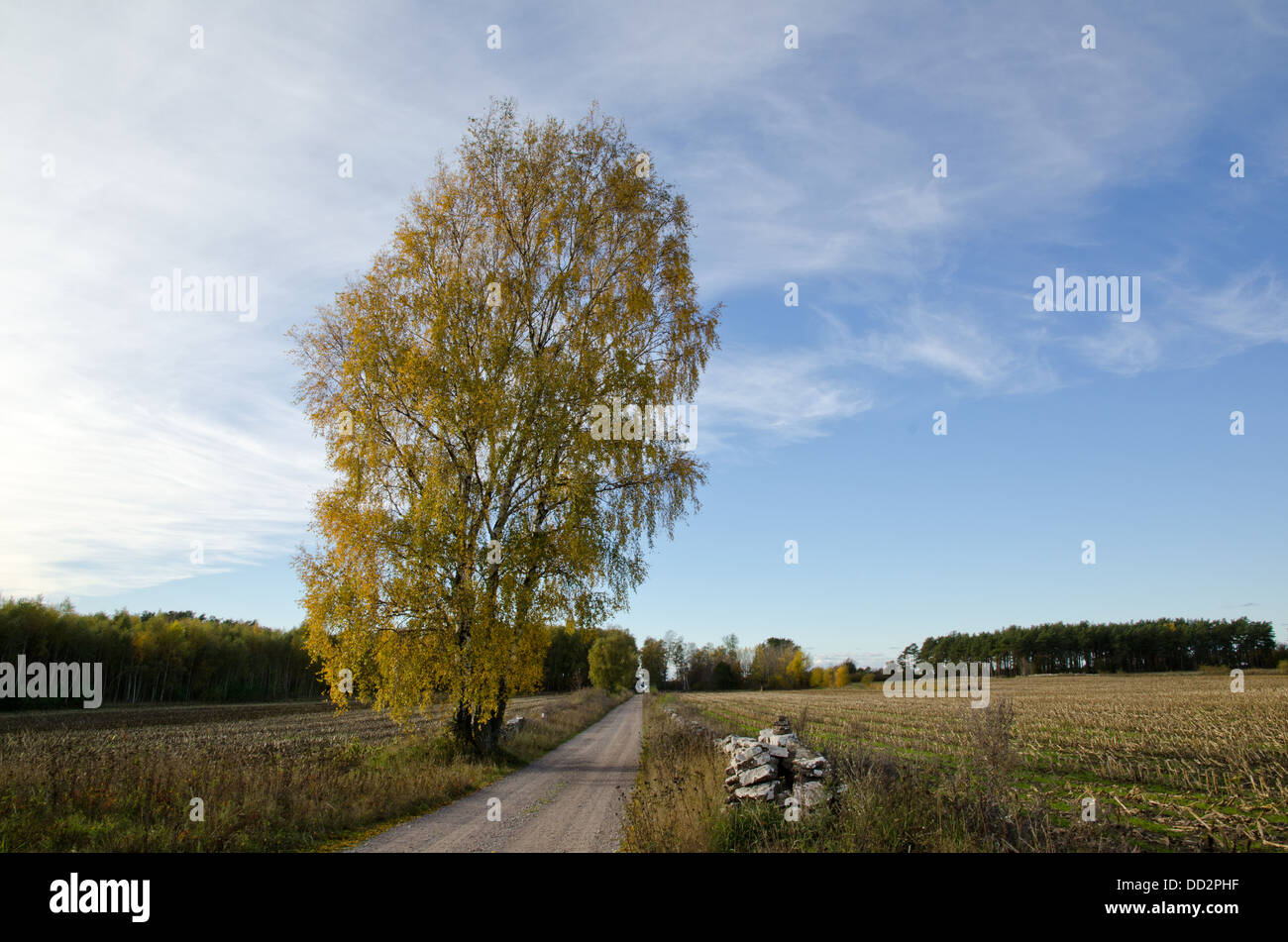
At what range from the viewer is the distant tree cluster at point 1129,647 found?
435 feet

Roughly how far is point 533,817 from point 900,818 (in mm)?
6599

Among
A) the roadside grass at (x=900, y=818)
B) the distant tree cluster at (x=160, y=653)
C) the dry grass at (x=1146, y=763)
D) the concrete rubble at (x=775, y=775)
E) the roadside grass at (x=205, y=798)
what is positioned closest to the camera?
the roadside grass at (x=900, y=818)

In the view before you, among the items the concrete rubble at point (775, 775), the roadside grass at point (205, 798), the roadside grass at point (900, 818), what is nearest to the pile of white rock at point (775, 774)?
the concrete rubble at point (775, 775)

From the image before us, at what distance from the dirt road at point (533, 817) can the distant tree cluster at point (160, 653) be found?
49141 mm

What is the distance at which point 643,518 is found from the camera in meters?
19.3

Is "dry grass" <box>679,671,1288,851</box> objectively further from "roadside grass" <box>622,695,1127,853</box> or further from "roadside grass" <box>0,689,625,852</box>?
"roadside grass" <box>0,689,625,852</box>

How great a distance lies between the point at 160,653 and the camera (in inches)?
3076

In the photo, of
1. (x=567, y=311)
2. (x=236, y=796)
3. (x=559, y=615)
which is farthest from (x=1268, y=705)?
(x=236, y=796)

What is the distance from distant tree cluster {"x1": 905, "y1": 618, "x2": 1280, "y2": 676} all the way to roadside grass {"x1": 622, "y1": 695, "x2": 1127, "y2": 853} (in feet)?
510

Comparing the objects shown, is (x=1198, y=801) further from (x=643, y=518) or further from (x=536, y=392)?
(x=536, y=392)

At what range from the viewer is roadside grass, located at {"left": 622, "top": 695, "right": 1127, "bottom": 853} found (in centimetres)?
773

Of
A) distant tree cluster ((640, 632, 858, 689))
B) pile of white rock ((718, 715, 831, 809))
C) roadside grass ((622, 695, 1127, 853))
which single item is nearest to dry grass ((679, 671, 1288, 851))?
roadside grass ((622, 695, 1127, 853))

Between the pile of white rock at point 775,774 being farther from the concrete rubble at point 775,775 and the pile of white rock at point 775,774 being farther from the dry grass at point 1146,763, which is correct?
the dry grass at point 1146,763

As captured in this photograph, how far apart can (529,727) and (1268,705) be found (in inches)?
1309
